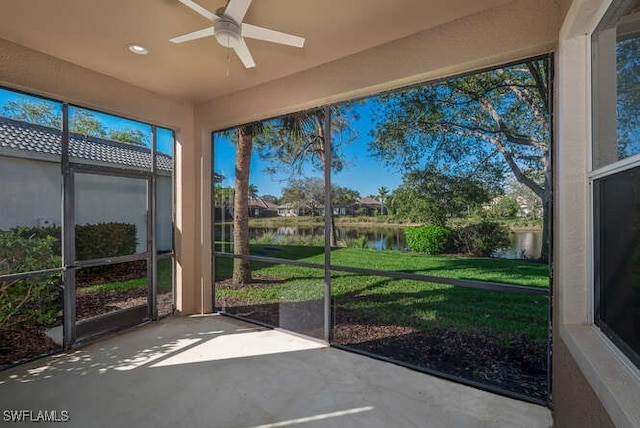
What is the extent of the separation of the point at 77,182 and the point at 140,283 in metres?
1.39

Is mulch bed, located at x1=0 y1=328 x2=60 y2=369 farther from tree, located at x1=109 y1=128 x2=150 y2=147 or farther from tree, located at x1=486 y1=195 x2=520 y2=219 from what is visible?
tree, located at x1=486 y1=195 x2=520 y2=219

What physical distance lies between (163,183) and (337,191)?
234 cm

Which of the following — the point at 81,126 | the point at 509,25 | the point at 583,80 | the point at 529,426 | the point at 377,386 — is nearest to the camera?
the point at 583,80

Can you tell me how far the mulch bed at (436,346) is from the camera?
2.54m

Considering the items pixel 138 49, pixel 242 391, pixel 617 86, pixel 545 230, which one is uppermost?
pixel 138 49

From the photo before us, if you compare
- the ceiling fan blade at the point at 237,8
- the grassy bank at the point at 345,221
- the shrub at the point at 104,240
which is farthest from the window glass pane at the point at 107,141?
the ceiling fan blade at the point at 237,8

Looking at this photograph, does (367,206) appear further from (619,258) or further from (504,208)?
(619,258)

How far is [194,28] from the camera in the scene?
2.49 metres

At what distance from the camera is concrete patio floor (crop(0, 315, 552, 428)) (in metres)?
2.05

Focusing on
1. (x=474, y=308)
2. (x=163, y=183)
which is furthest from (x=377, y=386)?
(x=163, y=183)

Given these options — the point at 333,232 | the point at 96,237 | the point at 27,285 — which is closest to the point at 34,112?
the point at 96,237

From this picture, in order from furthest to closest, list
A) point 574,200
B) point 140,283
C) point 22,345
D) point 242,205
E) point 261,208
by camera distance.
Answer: point 242,205 → point 261,208 → point 140,283 → point 22,345 → point 574,200

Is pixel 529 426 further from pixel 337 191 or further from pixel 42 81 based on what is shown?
pixel 42 81

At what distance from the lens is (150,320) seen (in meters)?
3.90
